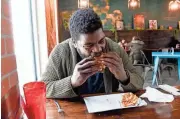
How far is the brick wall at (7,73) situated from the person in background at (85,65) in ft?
0.74

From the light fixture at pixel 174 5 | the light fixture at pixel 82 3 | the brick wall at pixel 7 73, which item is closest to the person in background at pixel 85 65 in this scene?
the brick wall at pixel 7 73

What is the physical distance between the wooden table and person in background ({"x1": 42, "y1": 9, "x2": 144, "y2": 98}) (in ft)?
0.39

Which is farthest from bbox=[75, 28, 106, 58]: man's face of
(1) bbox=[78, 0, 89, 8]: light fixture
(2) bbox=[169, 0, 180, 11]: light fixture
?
(2) bbox=[169, 0, 180, 11]: light fixture

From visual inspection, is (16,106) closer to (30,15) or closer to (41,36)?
(30,15)

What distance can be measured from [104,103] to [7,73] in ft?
1.57

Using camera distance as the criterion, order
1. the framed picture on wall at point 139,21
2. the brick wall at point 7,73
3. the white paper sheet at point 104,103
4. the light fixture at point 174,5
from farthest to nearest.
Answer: the framed picture on wall at point 139,21, the light fixture at point 174,5, the white paper sheet at point 104,103, the brick wall at point 7,73

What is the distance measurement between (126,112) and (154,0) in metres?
6.60

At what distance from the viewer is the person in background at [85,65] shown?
989mm

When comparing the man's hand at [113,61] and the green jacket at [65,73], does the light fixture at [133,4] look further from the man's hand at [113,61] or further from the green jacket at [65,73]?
the man's hand at [113,61]

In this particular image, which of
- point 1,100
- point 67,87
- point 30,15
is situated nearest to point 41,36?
point 30,15

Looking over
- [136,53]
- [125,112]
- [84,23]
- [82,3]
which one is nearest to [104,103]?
[125,112]

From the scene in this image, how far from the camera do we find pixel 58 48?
126cm

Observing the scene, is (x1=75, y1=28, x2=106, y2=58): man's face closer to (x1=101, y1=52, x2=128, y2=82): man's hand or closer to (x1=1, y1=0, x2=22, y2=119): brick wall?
(x1=101, y1=52, x2=128, y2=82): man's hand

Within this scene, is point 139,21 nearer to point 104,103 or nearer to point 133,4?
point 133,4
